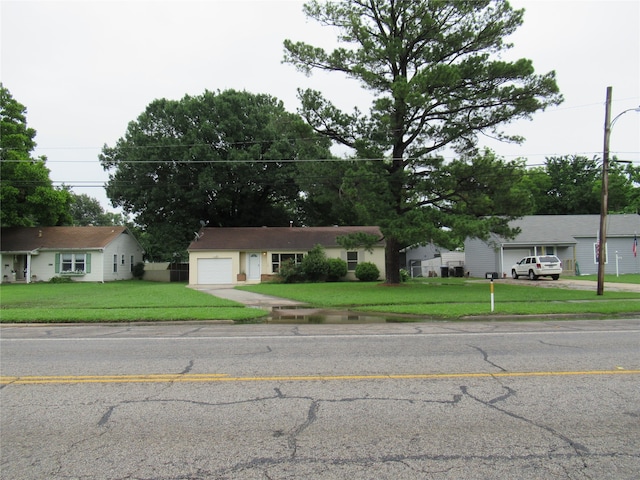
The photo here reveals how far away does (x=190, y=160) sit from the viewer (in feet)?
129

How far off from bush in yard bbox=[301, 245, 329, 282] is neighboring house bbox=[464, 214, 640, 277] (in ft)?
41.4

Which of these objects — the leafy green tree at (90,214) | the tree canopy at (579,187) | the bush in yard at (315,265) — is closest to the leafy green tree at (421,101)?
the bush in yard at (315,265)

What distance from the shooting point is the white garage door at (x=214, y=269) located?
34688 mm


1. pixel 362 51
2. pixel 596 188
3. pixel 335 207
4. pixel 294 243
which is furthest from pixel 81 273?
pixel 596 188

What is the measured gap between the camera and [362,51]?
2420 cm

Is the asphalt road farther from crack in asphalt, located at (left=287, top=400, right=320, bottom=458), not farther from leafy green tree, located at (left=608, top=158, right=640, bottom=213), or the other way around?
leafy green tree, located at (left=608, top=158, right=640, bottom=213)

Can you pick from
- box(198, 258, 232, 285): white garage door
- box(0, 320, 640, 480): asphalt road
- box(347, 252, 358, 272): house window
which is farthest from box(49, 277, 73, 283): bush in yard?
box(0, 320, 640, 480): asphalt road

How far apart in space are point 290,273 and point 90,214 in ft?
241

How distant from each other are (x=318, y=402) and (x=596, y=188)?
5604 cm

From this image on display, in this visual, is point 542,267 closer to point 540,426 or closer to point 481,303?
point 481,303

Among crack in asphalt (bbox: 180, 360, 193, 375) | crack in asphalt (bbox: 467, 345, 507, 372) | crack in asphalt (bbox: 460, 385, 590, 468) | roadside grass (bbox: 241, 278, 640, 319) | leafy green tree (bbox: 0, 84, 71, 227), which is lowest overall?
crack in asphalt (bbox: 460, 385, 590, 468)

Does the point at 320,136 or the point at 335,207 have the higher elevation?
the point at 320,136

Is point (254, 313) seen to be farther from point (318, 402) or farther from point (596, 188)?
point (596, 188)

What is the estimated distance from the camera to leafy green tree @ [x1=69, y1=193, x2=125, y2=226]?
287ft
